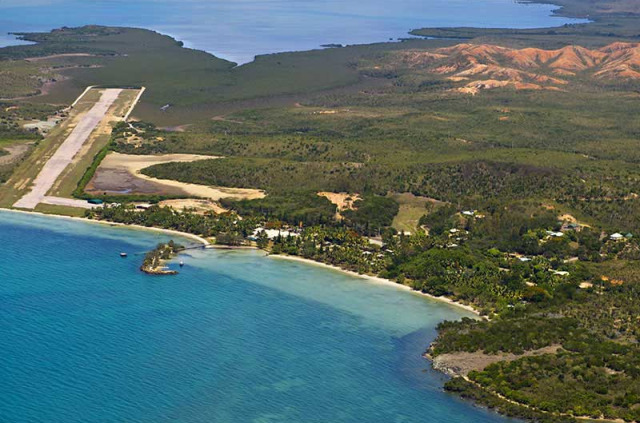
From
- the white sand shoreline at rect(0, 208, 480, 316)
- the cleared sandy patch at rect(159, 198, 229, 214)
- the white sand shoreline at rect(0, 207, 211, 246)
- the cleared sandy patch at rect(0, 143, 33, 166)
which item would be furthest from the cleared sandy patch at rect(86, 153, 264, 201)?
the cleared sandy patch at rect(0, 143, 33, 166)

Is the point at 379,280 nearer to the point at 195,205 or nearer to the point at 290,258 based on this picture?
the point at 290,258

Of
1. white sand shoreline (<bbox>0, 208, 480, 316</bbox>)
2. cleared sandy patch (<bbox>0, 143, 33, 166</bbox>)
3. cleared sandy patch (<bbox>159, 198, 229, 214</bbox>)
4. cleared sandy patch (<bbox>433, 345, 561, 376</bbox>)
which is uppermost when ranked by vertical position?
cleared sandy patch (<bbox>0, 143, 33, 166</bbox>)

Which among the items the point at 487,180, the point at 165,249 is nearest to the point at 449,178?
the point at 487,180

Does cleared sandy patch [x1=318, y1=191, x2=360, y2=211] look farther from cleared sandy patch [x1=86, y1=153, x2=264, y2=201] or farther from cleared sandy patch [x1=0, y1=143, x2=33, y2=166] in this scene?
cleared sandy patch [x1=0, y1=143, x2=33, y2=166]

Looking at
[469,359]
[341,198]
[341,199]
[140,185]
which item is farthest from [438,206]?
[469,359]

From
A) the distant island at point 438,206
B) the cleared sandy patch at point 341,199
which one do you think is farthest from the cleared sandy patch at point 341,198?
the distant island at point 438,206

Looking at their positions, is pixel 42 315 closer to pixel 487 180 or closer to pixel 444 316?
pixel 444 316
